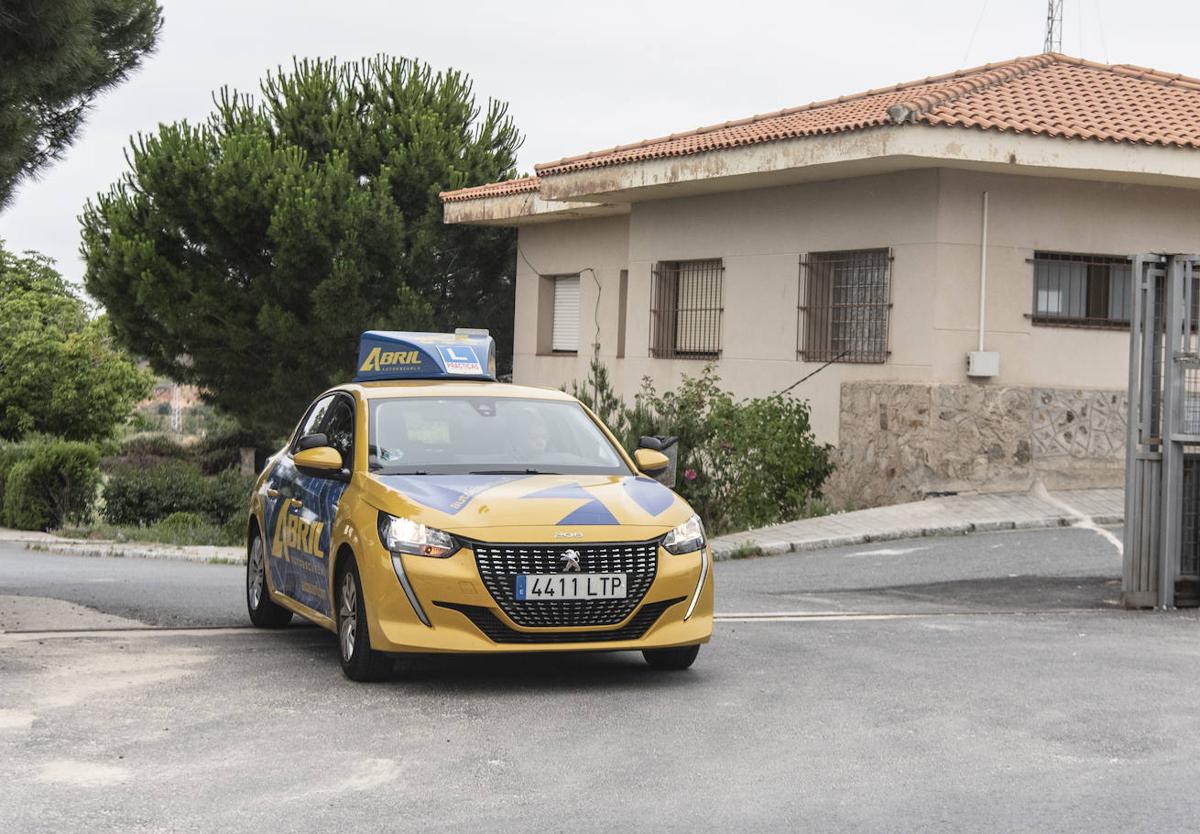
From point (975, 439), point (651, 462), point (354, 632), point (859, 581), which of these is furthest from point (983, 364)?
point (354, 632)

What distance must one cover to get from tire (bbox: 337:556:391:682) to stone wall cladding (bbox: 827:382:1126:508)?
37.6 feet

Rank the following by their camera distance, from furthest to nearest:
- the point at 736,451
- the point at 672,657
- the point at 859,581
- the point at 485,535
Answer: the point at 736,451 < the point at 859,581 < the point at 672,657 < the point at 485,535

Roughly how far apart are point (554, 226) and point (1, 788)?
23.8 meters

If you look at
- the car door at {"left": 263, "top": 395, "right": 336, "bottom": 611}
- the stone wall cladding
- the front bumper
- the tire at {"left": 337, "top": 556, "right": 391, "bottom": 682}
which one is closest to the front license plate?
the front bumper

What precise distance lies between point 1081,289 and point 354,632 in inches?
544

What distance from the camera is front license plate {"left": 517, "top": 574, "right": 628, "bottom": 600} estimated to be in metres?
8.22

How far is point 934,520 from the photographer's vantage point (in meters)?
17.8

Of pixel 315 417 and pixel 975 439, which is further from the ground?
pixel 975 439

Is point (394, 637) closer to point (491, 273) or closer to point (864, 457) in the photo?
point (864, 457)

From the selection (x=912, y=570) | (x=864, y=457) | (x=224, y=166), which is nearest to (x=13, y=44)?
(x=912, y=570)

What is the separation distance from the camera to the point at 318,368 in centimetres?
3472

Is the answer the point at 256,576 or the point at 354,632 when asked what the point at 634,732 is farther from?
the point at 256,576

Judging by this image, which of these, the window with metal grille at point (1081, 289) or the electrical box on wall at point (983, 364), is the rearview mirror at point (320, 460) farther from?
the window with metal grille at point (1081, 289)

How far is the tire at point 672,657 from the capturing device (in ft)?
29.2
